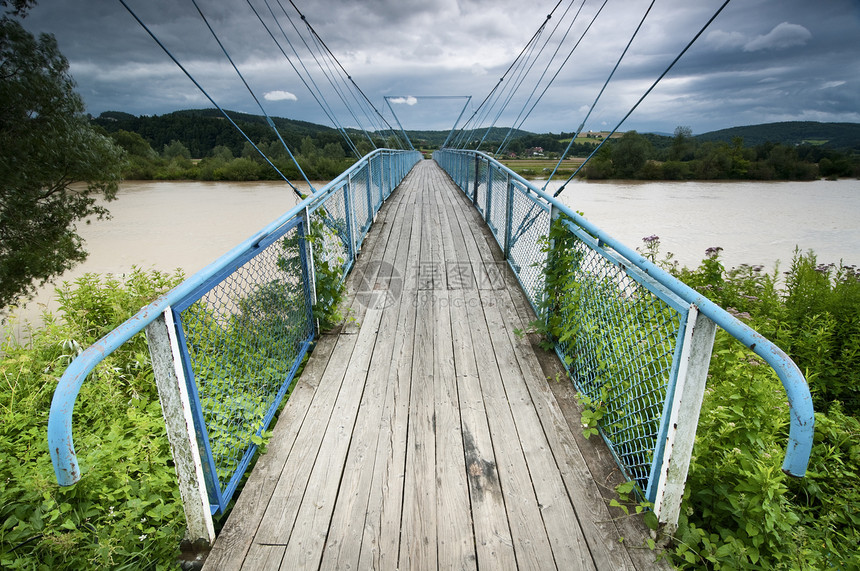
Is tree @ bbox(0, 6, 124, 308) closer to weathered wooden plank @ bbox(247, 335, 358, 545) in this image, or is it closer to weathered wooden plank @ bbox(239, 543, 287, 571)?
weathered wooden plank @ bbox(247, 335, 358, 545)

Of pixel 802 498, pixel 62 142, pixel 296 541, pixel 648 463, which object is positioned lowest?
pixel 802 498

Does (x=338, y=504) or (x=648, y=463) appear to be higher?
(x=648, y=463)

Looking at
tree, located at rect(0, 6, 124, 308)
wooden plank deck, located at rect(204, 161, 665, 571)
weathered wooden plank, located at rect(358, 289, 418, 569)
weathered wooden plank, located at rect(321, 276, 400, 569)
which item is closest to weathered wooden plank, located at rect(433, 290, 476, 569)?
wooden plank deck, located at rect(204, 161, 665, 571)

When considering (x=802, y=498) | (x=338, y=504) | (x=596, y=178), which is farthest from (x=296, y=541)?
(x=596, y=178)

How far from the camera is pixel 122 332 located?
1175 mm

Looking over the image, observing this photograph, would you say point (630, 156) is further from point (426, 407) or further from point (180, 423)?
point (180, 423)

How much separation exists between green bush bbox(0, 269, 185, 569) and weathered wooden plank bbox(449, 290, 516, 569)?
1170mm

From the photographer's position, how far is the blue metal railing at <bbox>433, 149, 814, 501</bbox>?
1189mm

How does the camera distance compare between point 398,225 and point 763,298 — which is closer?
point 763,298

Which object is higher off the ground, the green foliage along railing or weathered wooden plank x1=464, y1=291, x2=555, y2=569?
the green foliage along railing

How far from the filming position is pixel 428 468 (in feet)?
6.38

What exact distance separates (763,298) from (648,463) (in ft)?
19.1

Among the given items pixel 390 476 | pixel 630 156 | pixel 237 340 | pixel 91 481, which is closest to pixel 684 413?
pixel 390 476

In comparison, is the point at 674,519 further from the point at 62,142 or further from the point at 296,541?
the point at 62,142
